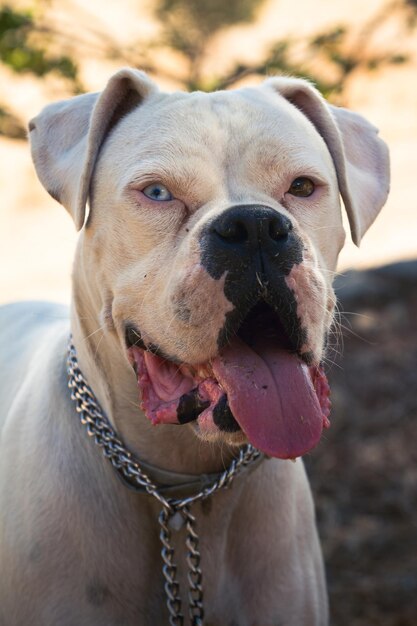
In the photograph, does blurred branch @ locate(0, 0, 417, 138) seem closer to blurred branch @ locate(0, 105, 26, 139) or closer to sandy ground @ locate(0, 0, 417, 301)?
blurred branch @ locate(0, 105, 26, 139)

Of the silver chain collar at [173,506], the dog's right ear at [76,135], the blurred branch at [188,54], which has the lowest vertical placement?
the silver chain collar at [173,506]

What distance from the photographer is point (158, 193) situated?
2.78 metres

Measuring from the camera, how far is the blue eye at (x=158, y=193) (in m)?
2.77

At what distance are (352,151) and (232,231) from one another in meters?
0.92

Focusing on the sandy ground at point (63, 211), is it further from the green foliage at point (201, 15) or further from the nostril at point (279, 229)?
the nostril at point (279, 229)

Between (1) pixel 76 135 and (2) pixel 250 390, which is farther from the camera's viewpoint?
(1) pixel 76 135

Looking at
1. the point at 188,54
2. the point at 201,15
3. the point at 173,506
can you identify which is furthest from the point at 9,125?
the point at 201,15

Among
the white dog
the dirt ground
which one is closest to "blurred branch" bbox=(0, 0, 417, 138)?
the dirt ground

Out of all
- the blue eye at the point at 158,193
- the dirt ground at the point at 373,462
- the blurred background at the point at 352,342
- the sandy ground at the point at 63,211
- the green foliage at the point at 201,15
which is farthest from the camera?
the green foliage at the point at 201,15

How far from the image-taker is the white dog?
100 inches

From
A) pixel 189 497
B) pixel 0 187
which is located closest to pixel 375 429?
pixel 189 497

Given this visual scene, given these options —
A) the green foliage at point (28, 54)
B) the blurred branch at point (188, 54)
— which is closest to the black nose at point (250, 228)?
the blurred branch at point (188, 54)

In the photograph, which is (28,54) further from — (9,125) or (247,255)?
(247,255)

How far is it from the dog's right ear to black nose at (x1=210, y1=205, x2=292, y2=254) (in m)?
0.58
